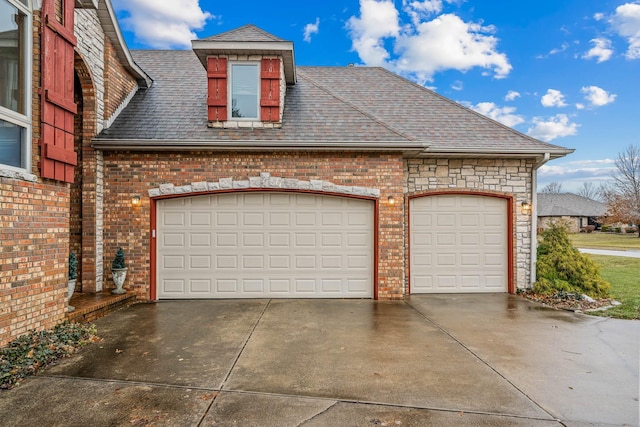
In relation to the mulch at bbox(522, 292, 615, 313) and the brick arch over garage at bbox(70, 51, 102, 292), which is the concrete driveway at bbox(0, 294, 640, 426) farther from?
the brick arch over garage at bbox(70, 51, 102, 292)

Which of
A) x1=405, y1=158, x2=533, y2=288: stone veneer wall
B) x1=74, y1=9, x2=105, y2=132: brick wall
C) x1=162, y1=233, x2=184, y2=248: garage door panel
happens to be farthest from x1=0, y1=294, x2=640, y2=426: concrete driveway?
x1=74, y1=9, x2=105, y2=132: brick wall

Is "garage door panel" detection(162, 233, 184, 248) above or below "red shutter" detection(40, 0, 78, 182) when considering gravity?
below

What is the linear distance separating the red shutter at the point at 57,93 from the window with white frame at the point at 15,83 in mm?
183

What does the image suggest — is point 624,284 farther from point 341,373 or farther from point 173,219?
point 173,219

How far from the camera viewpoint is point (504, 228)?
849 centimetres

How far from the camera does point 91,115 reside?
7184 mm

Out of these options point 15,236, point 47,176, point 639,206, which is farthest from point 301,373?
point 639,206

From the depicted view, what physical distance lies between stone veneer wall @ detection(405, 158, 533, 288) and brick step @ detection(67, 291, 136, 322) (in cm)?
677

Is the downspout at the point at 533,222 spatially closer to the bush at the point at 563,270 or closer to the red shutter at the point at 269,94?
the bush at the point at 563,270

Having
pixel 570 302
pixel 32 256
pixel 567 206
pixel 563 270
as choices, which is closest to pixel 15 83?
pixel 32 256

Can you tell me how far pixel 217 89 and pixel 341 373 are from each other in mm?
6686

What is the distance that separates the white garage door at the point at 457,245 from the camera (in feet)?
27.5

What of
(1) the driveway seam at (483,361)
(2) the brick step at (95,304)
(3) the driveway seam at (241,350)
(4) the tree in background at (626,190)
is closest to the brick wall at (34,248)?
(2) the brick step at (95,304)

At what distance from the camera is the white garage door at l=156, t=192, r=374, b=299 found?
7617mm
